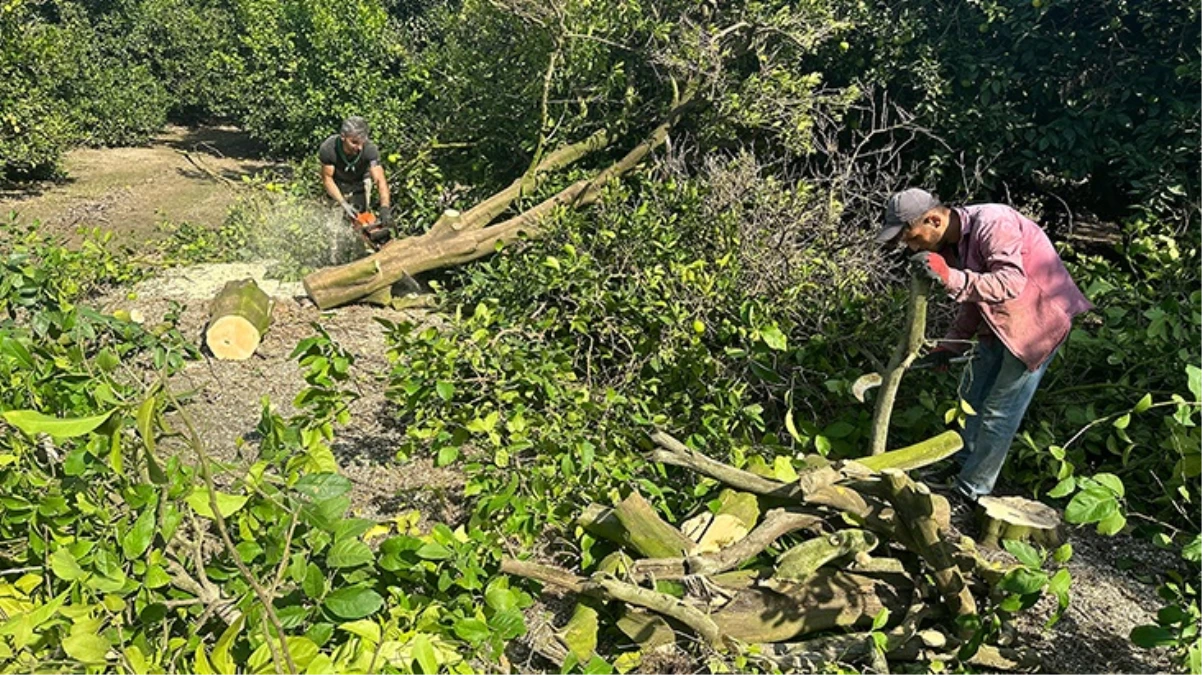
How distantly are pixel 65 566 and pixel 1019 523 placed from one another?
336 cm

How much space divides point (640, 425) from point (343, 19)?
9.25m

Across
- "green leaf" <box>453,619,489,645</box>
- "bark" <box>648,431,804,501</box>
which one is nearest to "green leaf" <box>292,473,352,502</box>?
"green leaf" <box>453,619,489,645</box>

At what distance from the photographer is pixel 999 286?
3.47m

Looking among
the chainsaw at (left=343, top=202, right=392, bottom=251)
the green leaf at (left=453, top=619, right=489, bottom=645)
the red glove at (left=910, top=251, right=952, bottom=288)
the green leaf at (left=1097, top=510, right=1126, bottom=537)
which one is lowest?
the chainsaw at (left=343, top=202, right=392, bottom=251)

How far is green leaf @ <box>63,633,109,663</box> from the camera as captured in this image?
1664mm

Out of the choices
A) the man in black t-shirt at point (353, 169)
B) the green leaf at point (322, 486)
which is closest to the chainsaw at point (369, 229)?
the man in black t-shirt at point (353, 169)

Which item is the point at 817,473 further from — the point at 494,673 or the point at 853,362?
the point at 853,362

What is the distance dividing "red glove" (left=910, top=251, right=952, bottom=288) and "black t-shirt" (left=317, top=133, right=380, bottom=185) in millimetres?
5516

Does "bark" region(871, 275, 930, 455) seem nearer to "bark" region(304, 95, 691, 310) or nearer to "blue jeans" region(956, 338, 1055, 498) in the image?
"blue jeans" region(956, 338, 1055, 498)

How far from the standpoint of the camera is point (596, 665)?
2291 millimetres

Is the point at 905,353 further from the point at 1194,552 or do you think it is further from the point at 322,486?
the point at 322,486

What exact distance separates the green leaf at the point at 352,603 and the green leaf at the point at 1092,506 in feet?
5.15

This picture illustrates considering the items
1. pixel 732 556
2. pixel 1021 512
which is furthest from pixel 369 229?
pixel 1021 512

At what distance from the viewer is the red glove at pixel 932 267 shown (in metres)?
3.22
